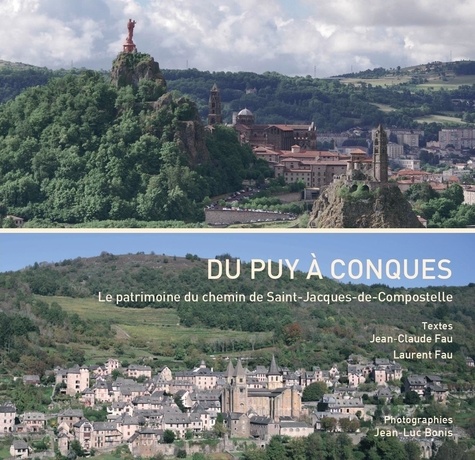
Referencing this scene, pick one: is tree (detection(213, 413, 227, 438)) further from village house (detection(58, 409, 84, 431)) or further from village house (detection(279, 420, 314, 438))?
village house (detection(58, 409, 84, 431))

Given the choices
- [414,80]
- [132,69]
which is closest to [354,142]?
[414,80]

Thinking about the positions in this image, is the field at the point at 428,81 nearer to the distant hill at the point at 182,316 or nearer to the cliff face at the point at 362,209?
the cliff face at the point at 362,209

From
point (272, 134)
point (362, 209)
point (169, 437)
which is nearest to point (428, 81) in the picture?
point (272, 134)

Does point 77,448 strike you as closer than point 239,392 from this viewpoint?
Yes

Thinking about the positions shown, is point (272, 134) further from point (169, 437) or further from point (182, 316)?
point (169, 437)

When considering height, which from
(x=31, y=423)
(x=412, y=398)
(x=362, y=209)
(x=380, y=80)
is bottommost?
(x=31, y=423)

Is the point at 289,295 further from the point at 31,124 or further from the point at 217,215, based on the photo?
the point at 31,124
